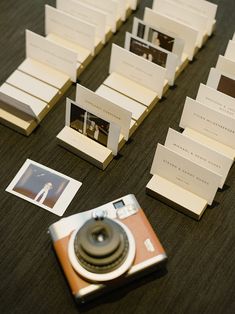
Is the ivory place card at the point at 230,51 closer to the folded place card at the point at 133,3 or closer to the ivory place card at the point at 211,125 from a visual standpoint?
the ivory place card at the point at 211,125

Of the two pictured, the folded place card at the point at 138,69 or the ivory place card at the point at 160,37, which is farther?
the ivory place card at the point at 160,37

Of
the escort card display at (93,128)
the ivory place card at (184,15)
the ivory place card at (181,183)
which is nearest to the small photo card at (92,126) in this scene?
the escort card display at (93,128)

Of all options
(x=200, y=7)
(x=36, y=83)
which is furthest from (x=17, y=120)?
(x=200, y=7)

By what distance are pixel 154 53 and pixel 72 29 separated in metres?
0.61

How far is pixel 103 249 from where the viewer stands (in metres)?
2.46

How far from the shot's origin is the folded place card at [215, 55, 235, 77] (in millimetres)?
3281

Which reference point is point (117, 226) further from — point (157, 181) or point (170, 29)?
point (170, 29)

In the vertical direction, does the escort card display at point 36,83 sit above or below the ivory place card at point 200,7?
below

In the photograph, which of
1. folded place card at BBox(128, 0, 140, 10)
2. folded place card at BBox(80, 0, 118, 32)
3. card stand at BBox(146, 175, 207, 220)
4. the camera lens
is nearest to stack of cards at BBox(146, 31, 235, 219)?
card stand at BBox(146, 175, 207, 220)

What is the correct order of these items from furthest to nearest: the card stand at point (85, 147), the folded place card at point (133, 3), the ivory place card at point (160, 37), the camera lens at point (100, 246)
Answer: the folded place card at point (133, 3) → the ivory place card at point (160, 37) → the card stand at point (85, 147) → the camera lens at point (100, 246)

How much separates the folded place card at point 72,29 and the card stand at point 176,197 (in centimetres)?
109

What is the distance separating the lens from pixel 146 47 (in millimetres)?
3381

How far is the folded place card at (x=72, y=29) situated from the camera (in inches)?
138

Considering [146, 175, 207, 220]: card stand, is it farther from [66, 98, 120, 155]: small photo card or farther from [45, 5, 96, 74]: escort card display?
[45, 5, 96, 74]: escort card display
